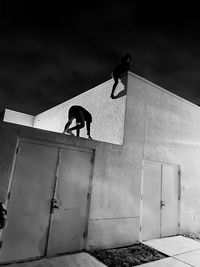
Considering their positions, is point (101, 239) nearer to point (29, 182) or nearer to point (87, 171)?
point (87, 171)

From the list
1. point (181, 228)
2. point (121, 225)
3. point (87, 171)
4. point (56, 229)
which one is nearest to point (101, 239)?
point (121, 225)

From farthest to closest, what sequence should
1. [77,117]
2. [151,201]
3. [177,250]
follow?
[77,117] < [151,201] < [177,250]

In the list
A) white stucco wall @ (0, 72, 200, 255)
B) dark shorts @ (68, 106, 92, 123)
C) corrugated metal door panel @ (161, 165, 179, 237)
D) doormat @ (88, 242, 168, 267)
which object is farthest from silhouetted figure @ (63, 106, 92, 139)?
doormat @ (88, 242, 168, 267)

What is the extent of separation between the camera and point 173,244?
5.11 meters

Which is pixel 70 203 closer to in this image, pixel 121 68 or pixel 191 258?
pixel 191 258

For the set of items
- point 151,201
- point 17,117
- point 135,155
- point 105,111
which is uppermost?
point 17,117

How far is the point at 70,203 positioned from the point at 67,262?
42.4 inches

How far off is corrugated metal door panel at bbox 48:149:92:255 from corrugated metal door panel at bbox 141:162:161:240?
1.92m

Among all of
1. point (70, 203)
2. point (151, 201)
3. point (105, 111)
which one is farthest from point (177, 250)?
point (105, 111)

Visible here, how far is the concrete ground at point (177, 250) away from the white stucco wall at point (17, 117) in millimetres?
9505

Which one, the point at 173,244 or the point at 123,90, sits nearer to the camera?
the point at 173,244

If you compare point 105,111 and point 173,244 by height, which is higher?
point 105,111

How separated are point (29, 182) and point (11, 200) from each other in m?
0.44

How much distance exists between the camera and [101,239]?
445 centimetres
